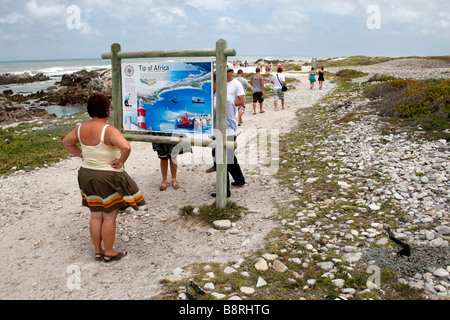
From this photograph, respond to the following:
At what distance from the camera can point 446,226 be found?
5.06m

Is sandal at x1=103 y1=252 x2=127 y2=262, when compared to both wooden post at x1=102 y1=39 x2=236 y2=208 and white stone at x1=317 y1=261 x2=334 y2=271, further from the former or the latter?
white stone at x1=317 y1=261 x2=334 y2=271

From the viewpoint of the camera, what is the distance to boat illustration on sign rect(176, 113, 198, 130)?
6.29m

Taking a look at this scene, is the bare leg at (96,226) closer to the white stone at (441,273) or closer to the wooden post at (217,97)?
the wooden post at (217,97)

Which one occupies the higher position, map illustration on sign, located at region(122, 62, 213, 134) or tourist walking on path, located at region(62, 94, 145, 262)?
map illustration on sign, located at region(122, 62, 213, 134)

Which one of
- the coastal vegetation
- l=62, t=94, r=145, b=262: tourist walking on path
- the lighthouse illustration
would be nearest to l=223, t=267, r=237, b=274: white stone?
l=62, t=94, r=145, b=262: tourist walking on path

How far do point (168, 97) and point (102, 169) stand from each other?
7.20 ft

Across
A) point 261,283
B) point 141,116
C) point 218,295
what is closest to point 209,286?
point 218,295

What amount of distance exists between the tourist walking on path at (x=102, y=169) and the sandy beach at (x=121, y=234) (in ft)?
2.30

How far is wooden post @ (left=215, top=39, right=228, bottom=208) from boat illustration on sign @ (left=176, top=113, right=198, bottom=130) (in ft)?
1.50

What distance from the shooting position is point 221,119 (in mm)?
6129

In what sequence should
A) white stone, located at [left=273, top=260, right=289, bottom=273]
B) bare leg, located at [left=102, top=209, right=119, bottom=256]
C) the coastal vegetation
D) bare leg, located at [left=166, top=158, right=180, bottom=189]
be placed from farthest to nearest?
the coastal vegetation → bare leg, located at [left=166, top=158, right=180, bottom=189] → bare leg, located at [left=102, top=209, right=119, bottom=256] → white stone, located at [left=273, top=260, right=289, bottom=273]

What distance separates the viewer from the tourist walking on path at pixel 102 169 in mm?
4633

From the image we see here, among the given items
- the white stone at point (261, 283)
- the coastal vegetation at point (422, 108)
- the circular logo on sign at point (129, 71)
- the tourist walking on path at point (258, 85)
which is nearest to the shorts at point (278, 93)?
the tourist walking on path at point (258, 85)
